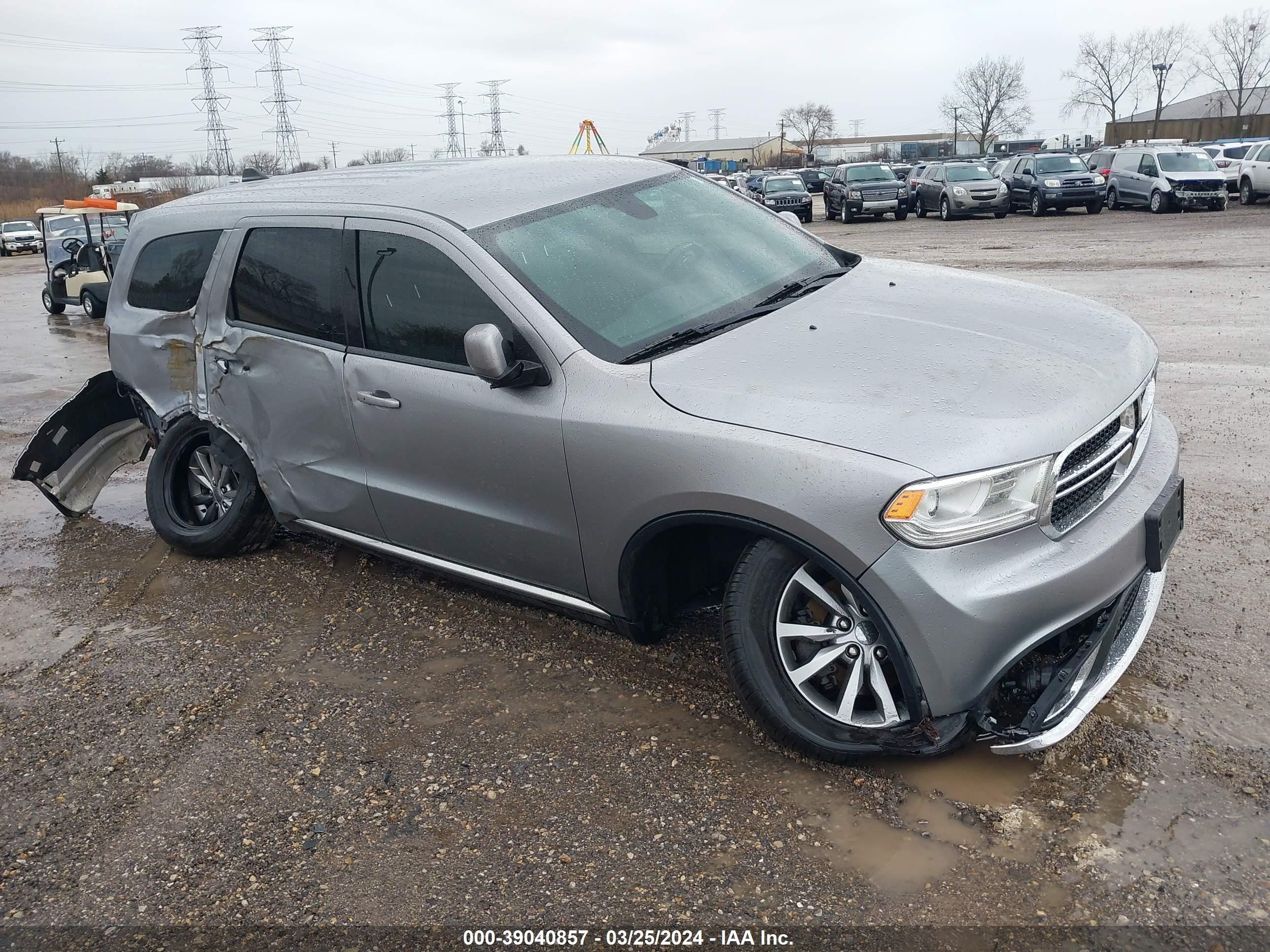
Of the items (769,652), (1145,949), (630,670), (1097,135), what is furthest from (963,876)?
(1097,135)

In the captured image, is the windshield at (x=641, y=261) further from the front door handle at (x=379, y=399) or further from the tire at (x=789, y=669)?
the tire at (x=789, y=669)

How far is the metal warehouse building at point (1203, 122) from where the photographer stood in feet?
219

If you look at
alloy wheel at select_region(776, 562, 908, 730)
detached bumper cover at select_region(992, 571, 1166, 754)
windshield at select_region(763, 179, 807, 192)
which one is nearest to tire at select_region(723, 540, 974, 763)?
alloy wheel at select_region(776, 562, 908, 730)

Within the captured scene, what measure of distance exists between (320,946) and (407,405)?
6.32 ft

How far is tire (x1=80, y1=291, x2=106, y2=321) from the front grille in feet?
54.6

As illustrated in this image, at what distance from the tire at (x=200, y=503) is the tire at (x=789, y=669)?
9.30ft

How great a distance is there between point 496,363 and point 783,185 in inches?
1251

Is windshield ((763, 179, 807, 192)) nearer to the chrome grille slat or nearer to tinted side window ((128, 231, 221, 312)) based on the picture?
tinted side window ((128, 231, 221, 312))

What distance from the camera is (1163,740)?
320 centimetres

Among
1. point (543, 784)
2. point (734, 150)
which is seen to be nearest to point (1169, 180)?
point (543, 784)

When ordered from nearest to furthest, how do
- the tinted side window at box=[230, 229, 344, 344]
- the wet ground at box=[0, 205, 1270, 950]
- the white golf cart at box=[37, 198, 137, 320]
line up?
the wet ground at box=[0, 205, 1270, 950] < the tinted side window at box=[230, 229, 344, 344] < the white golf cart at box=[37, 198, 137, 320]

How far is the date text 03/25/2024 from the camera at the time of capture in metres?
2.57

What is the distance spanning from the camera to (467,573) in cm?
401

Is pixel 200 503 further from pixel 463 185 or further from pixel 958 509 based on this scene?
pixel 958 509
